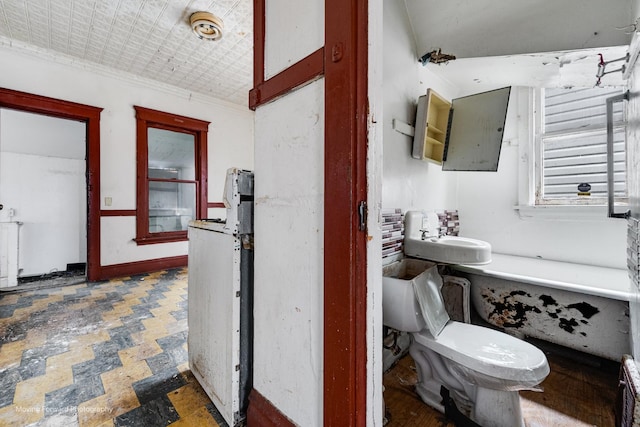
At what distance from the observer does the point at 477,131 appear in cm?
223

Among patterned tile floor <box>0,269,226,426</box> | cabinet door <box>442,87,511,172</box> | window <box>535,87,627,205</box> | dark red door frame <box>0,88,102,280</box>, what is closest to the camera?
patterned tile floor <box>0,269,226,426</box>

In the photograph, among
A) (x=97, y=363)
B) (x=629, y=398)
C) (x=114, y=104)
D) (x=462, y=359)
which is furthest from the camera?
(x=114, y=104)

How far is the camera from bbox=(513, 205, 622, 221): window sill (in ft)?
7.26

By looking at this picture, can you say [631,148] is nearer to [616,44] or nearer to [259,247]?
[616,44]

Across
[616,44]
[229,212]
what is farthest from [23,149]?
[616,44]

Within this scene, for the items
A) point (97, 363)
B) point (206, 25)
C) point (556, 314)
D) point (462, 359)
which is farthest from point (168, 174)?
point (556, 314)

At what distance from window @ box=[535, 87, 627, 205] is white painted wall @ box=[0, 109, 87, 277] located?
561 cm

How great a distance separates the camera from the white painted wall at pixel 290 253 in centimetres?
91

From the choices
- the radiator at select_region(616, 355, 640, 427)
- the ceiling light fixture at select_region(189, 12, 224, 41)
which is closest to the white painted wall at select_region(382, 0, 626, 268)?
the radiator at select_region(616, 355, 640, 427)

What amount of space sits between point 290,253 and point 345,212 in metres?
0.31

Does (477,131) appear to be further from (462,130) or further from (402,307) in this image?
(402,307)

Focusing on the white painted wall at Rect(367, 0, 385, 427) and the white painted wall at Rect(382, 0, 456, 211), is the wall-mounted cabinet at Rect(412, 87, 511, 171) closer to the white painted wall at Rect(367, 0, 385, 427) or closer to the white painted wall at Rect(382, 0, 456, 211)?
the white painted wall at Rect(382, 0, 456, 211)

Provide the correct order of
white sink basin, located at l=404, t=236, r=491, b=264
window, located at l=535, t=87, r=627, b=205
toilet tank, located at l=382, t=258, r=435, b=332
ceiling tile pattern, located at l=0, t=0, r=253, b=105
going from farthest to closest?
1. ceiling tile pattern, located at l=0, t=0, r=253, b=105
2. window, located at l=535, t=87, r=627, b=205
3. white sink basin, located at l=404, t=236, r=491, b=264
4. toilet tank, located at l=382, t=258, r=435, b=332

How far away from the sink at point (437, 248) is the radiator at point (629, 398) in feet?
2.46
